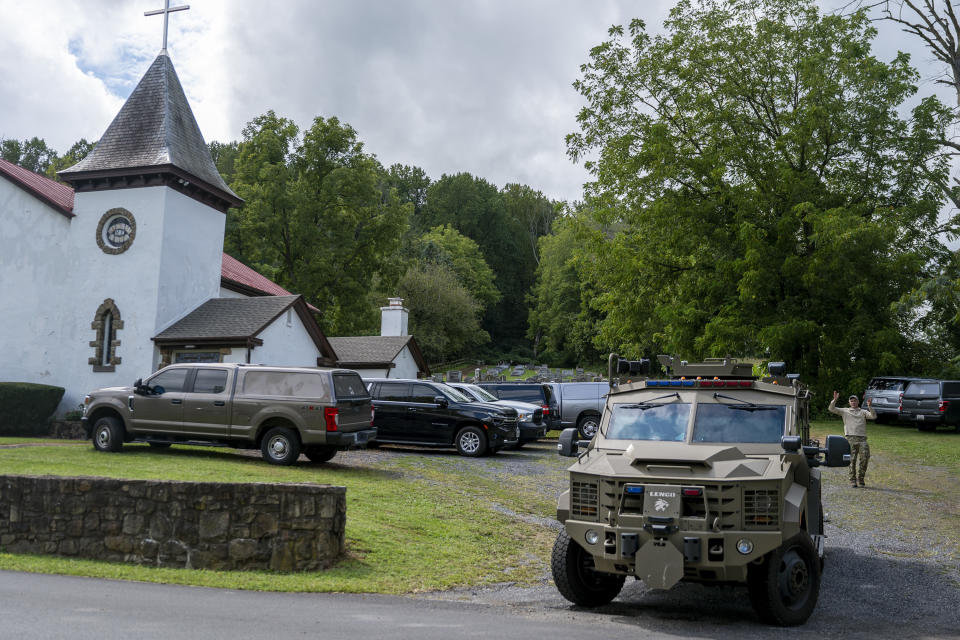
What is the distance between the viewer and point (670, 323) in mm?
31781

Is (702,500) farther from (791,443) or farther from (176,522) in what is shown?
(176,522)

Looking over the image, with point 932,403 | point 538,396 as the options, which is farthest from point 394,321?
point 932,403

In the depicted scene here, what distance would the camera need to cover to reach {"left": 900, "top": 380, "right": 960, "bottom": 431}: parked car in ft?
83.9

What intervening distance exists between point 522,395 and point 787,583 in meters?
19.0

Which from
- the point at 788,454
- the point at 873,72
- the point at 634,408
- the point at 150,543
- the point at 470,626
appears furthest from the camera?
the point at 873,72

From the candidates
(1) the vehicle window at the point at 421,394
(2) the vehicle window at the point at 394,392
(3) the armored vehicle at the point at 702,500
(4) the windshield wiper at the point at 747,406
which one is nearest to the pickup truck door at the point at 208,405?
(2) the vehicle window at the point at 394,392

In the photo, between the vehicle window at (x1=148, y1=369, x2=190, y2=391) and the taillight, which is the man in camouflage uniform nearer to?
the taillight

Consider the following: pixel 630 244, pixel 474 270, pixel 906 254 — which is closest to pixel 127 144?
pixel 630 244

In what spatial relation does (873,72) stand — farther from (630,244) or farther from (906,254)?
(630,244)

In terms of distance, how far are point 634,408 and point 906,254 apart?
23.8 meters

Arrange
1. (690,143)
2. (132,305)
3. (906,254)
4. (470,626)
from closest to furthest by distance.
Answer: (470,626), (132,305), (906,254), (690,143)

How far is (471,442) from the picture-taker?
64.5ft

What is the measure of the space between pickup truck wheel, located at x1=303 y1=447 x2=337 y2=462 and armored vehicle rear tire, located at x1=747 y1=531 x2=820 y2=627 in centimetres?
1050

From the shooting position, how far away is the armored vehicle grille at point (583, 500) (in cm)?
711
